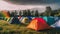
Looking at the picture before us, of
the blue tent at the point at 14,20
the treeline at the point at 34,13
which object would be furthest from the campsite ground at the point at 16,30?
the treeline at the point at 34,13

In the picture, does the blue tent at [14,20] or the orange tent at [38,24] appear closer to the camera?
the orange tent at [38,24]

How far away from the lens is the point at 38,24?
3.94 m

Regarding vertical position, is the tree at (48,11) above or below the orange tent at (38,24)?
above

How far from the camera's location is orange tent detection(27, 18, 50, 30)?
12.9 feet

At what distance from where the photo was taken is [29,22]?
4.01 meters

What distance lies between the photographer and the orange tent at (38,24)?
3920 mm

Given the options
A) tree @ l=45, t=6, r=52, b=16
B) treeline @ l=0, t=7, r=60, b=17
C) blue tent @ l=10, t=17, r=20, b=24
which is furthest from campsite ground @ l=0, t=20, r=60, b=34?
tree @ l=45, t=6, r=52, b=16

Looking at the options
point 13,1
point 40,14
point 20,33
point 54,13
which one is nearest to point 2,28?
point 20,33

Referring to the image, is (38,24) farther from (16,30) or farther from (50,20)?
(16,30)

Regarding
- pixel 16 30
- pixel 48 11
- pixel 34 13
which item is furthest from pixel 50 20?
pixel 16 30

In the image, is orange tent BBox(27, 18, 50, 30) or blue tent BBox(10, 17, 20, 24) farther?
blue tent BBox(10, 17, 20, 24)

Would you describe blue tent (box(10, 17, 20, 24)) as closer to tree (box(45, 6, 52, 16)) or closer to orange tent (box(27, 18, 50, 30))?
orange tent (box(27, 18, 50, 30))

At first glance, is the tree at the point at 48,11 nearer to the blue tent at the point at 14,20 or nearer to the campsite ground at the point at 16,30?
the campsite ground at the point at 16,30

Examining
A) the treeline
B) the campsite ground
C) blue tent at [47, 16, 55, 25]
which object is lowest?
the campsite ground
